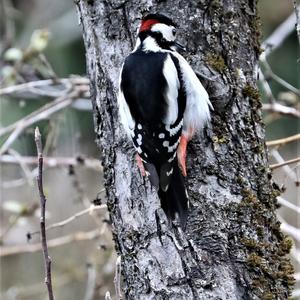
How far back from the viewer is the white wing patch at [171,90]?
2.52 meters

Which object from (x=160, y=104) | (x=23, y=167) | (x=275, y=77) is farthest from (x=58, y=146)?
(x=160, y=104)

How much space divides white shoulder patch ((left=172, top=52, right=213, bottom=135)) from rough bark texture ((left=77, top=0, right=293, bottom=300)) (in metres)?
0.04

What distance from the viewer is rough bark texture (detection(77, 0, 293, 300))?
2.34 meters

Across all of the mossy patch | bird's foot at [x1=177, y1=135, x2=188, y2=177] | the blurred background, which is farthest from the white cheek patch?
the blurred background

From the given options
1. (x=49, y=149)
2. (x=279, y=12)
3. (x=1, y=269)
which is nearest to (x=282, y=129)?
(x=279, y=12)

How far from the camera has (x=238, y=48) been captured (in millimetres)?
2584

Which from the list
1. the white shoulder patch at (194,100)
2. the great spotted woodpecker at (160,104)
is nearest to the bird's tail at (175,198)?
the great spotted woodpecker at (160,104)

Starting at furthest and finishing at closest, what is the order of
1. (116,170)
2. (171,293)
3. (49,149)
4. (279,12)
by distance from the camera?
(279,12)
(49,149)
(116,170)
(171,293)

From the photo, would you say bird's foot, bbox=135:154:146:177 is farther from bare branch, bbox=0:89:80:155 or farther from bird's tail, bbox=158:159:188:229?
bare branch, bbox=0:89:80:155

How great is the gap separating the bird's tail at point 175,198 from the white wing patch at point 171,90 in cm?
17

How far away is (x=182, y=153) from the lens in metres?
2.46

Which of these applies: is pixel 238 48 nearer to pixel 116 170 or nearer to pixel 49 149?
pixel 116 170

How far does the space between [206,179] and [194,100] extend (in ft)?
0.91

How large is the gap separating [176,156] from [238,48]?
441 millimetres
